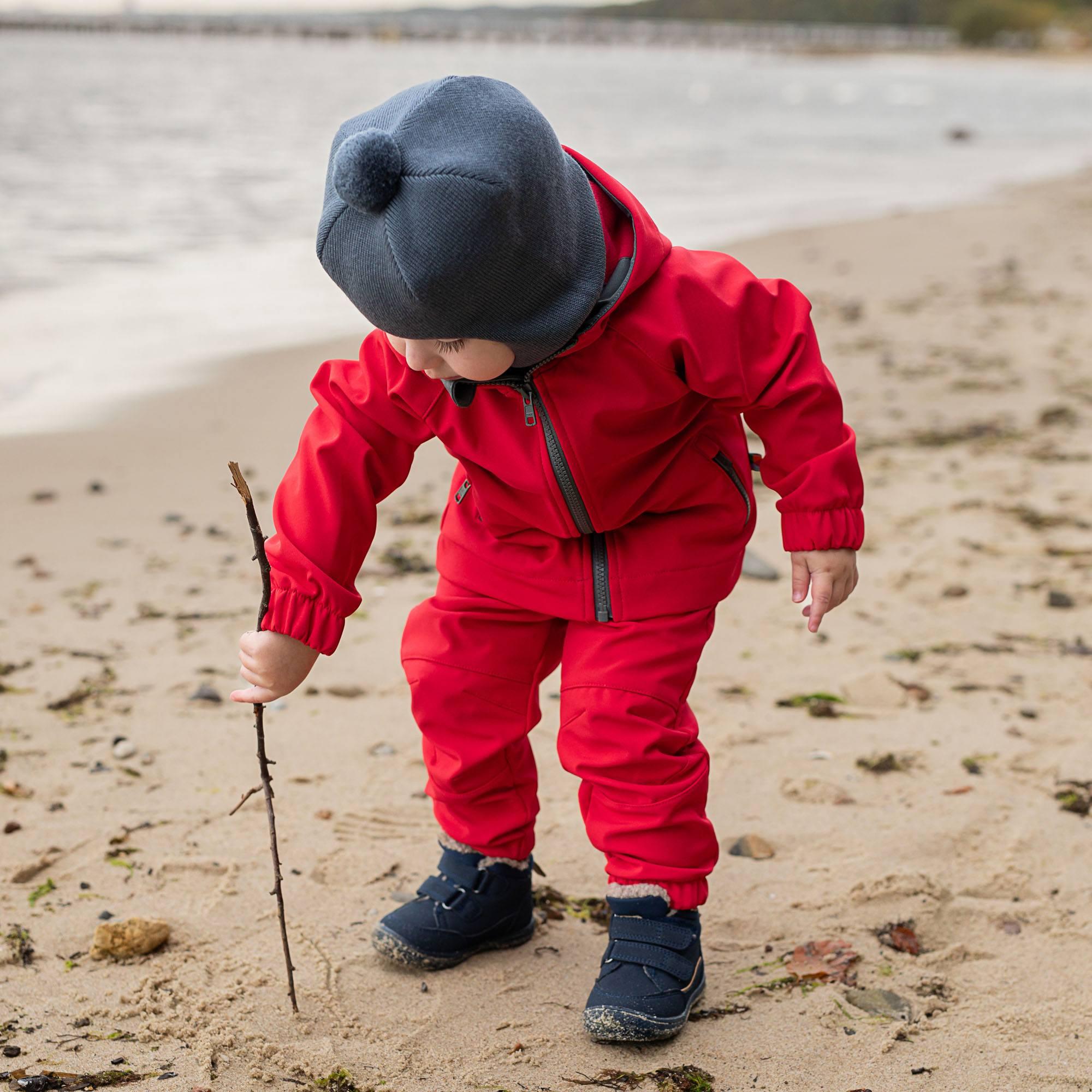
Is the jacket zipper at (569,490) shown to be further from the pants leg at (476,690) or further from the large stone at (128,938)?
the large stone at (128,938)

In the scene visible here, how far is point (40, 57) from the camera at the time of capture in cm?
5481

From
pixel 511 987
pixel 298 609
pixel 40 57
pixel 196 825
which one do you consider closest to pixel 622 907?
pixel 511 987

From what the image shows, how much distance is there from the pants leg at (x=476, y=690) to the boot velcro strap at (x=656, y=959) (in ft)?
1.02

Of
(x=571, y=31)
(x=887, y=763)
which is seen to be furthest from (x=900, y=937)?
(x=571, y=31)

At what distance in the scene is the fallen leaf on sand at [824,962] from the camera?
80.6 inches

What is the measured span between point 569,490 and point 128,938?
1069 millimetres

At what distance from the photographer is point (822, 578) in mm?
1908

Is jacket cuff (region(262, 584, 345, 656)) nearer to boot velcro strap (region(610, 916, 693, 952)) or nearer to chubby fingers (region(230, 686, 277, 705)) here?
chubby fingers (region(230, 686, 277, 705))

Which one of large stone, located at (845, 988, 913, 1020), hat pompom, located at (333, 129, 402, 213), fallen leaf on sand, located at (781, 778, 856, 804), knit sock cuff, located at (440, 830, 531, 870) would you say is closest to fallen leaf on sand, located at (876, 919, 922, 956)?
large stone, located at (845, 988, 913, 1020)

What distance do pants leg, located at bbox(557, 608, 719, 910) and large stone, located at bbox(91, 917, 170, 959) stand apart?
765mm

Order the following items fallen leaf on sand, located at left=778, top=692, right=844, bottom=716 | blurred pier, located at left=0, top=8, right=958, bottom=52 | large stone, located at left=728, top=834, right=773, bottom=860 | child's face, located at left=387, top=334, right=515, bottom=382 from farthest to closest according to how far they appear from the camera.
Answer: blurred pier, located at left=0, top=8, right=958, bottom=52 → fallen leaf on sand, located at left=778, top=692, right=844, bottom=716 → large stone, located at left=728, top=834, right=773, bottom=860 → child's face, located at left=387, top=334, right=515, bottom=382

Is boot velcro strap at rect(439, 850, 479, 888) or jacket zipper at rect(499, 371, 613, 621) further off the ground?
jacket zipper at rect(499, 371, 613, 621)

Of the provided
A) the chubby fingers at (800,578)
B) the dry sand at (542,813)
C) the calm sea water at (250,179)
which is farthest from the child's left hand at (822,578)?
the calm sea water at (250,179)

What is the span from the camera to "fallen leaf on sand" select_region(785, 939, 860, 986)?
80.6 inches
